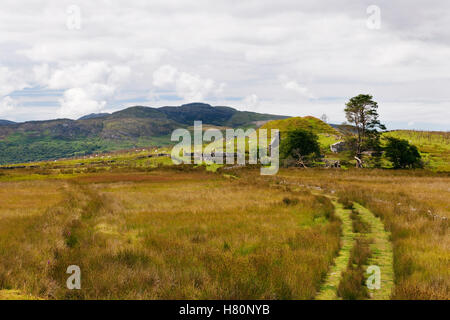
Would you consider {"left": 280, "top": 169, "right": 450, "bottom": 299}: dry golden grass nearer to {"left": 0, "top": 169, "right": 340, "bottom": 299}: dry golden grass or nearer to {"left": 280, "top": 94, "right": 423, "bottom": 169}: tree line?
{"left": 0, "top": 169, "right": 340, "bottom": 299}: dry golden grass

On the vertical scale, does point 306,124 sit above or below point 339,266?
above

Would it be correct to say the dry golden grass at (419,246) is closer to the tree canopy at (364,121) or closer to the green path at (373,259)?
the green path at (373,259)

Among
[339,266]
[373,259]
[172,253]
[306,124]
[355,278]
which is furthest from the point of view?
[306,124]

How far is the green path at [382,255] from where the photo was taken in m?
8.11

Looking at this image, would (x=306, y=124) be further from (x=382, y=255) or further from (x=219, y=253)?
(x=219, y=253)

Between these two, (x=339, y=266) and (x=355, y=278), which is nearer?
(x=355, y=278)

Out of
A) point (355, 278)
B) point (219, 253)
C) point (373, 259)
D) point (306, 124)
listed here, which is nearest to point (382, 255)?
point (373, 259)

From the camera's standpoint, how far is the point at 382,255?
452 inches

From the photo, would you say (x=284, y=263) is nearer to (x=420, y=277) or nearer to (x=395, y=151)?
(x=420, y=277)

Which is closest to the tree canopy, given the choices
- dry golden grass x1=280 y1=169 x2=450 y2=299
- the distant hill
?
dry golden grass x1=280 y1=169 x2=450 y2=299

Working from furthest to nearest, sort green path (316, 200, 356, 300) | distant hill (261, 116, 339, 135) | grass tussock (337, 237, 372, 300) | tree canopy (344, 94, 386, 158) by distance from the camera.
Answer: distant hill (261, 116, 339, 135) → tree canopy (344, 94, 386, 158) → green path (316, 200, 356, 300) → grass tussock (337, 237, 372, 300)

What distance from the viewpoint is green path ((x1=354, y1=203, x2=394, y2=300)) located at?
8.11 meters

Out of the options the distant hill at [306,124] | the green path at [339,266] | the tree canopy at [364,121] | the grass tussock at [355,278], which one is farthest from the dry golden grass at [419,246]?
the distant hill at [306,124]
